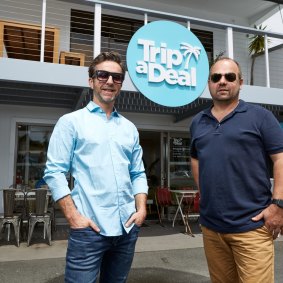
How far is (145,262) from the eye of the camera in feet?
15.1

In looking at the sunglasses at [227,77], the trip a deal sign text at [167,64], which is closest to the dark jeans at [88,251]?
the sunglasses at [227,77]

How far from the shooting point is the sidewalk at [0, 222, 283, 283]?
3.94 m

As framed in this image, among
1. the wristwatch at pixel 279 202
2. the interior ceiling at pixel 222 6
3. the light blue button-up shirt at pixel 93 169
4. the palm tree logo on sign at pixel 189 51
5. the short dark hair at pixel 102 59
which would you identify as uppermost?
the interior ceiling at pixel 222 6

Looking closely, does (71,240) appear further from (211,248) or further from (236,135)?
(236,135)

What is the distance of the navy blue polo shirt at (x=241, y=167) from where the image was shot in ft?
6.41

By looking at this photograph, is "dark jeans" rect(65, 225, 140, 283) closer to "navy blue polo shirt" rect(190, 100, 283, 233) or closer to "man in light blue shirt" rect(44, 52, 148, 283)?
"man in light blue shirt" rect(44, 52, 148, 283)

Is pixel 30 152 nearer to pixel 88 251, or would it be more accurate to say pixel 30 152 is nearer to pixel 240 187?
pixel 88 251

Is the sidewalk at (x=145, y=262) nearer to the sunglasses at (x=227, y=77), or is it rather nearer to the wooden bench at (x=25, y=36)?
the sunglasses at (x=227, y=77)

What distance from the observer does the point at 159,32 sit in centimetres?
557

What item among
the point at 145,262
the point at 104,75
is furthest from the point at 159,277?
the point at 104,75

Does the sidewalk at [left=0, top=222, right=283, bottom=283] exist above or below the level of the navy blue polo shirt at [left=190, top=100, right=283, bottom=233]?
below

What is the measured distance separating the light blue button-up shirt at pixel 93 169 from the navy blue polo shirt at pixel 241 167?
0.56 metres

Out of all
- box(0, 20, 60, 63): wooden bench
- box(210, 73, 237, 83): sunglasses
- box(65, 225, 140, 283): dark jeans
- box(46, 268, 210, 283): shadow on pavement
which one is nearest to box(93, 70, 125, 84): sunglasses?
box(210, 73, 237, 83): sunglasses

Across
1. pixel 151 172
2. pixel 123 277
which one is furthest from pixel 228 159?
pixel 151 172
